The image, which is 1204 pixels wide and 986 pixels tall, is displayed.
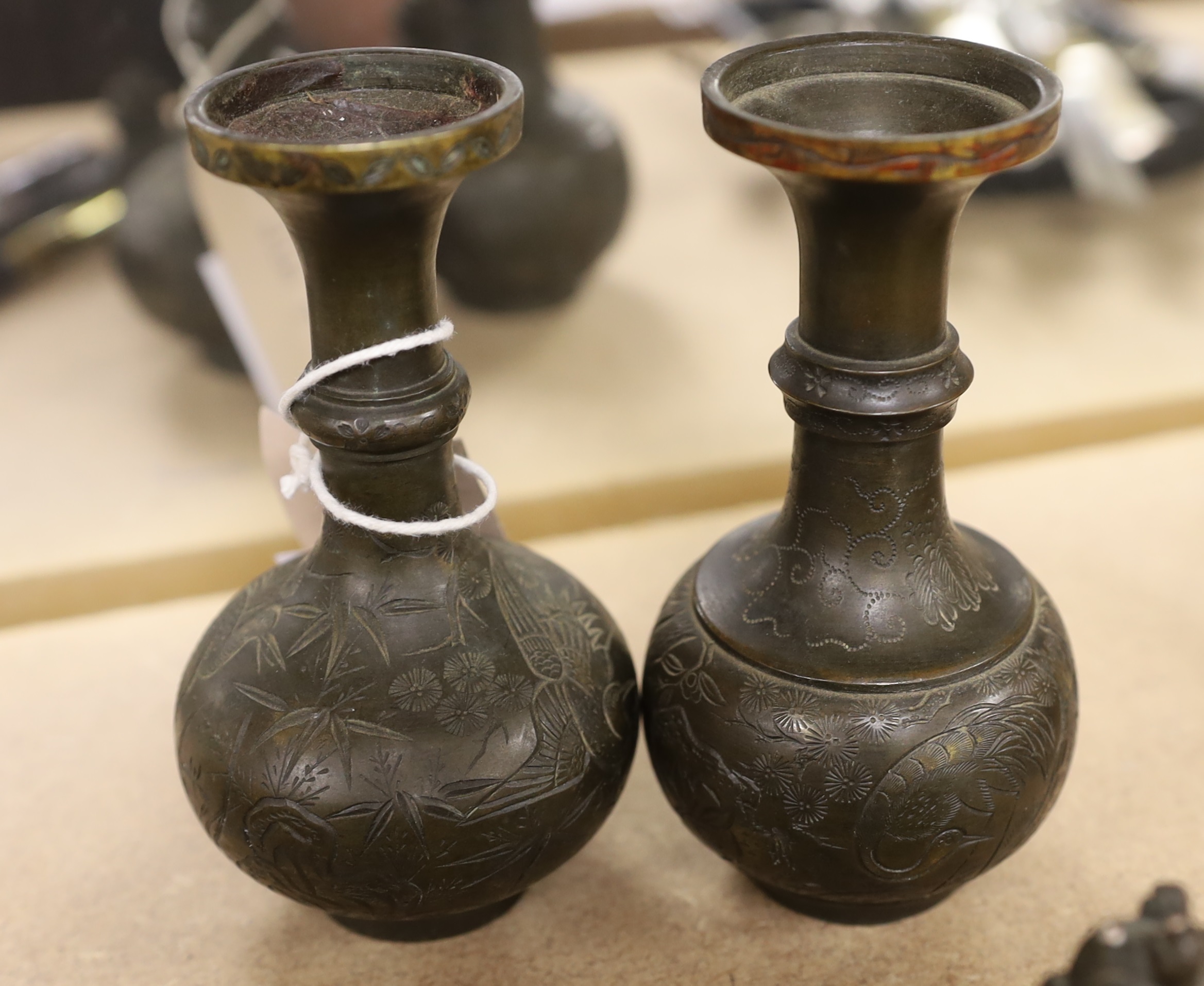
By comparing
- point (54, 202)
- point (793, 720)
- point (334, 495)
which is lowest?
point (54, 202)

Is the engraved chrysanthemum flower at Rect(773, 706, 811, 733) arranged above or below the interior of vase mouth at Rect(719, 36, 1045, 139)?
below

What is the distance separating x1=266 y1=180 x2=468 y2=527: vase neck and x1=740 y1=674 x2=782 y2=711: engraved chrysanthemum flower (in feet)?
0.65

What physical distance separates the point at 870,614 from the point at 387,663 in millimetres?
246

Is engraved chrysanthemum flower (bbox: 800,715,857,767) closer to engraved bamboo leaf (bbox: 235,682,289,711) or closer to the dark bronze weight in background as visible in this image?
the dark bronze weight in background

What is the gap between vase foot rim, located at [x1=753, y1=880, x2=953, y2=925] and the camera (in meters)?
0.77

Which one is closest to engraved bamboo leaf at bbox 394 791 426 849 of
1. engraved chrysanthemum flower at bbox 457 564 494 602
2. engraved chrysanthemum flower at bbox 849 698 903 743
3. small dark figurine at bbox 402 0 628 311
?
engraved chrysanthemum flower at bbox 457 564 494 602

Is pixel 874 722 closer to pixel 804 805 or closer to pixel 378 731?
pixel 804 805

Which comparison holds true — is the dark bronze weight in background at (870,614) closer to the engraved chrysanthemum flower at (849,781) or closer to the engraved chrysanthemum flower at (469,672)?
the engraved chrysanthemum flower at (849,781)

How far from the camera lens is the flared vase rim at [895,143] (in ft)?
1.79

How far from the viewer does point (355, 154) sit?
0.54 metres

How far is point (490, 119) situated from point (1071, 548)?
29.2 inches

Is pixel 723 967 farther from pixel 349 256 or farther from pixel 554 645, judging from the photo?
pixel 349 256

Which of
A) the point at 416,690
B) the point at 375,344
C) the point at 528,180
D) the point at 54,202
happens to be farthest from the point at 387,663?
the point at 54,202

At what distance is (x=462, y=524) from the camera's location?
68cm
